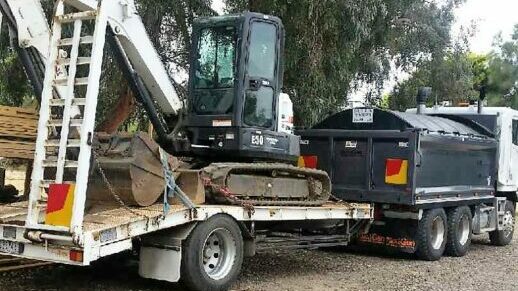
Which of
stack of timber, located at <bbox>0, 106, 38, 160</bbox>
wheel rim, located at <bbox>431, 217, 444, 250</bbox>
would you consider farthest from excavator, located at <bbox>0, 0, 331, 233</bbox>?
wheel rim, located at <bbox>431, 217, 444, 250</bbox>

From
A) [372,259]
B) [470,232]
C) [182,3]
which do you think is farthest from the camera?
[182,3]

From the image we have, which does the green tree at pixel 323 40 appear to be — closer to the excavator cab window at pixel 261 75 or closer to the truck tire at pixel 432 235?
the truck tire at pixel 432 235

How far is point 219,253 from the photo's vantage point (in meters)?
7.92

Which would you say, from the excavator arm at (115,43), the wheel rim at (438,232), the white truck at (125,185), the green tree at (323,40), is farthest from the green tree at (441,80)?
the excavator arm at (115,43)

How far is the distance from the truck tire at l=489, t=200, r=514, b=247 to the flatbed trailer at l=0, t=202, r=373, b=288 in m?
6.59

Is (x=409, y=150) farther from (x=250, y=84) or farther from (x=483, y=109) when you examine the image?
(x=483, y=109)

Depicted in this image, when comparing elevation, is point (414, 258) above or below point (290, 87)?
below

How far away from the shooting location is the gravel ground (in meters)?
8.20

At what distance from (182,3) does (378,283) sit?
7.26m

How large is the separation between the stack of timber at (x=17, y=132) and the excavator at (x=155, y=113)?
1322mm

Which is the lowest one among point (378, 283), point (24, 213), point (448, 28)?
point (378, 283)

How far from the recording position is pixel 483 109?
14.2 meters

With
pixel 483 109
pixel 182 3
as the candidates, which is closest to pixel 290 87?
pixel 182 3

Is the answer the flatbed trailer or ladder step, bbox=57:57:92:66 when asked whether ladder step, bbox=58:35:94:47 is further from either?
the flatbed trailer
